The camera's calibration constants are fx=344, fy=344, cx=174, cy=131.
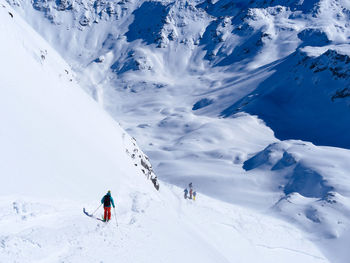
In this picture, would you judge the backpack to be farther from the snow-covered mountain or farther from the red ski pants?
the snow-covered mountain

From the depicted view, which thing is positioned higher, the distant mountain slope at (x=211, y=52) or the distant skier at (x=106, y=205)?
the distant mountain slope at (x=211, y=52)

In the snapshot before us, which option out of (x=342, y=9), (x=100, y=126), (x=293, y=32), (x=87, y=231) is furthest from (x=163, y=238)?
(x=342, y=9)

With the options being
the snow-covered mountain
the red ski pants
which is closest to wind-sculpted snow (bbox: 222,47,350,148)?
the snow-covered mountain

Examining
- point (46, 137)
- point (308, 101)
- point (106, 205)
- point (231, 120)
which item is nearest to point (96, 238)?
point (106, 205)

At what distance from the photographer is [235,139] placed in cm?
7188

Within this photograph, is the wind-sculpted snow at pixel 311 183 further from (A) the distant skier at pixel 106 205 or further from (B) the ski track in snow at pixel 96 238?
(A) the distant skier at pixel 106 205

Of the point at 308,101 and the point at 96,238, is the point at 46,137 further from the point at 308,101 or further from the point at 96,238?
the point at 308,101

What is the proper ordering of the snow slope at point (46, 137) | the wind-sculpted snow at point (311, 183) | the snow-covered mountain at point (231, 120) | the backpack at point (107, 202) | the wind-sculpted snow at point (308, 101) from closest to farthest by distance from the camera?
the snow slope at point (46, 137) < the backpack at point (107, 202) < the snow-covered mountain at point (231, 120) < the wind-sculpted snow at point (311, 183) < the wind-sculpted snow at point (308, 101)

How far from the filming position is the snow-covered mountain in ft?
72.7

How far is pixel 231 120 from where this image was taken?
84812 millimetres

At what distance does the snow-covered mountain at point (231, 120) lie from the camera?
2216cm

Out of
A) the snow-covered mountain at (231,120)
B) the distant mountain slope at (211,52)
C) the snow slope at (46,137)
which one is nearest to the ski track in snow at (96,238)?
the snow-covered mountain at (231,120)

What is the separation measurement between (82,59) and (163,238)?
601 ft

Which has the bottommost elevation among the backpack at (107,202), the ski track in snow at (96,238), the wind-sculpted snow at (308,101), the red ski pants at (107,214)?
the ski track in snow at (96,238)
